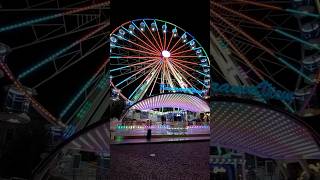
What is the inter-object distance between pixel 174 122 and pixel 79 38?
2403 millimetres

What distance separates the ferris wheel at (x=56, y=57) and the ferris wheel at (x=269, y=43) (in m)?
2.39

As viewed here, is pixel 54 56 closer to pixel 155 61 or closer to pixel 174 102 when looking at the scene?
pixel 174 102

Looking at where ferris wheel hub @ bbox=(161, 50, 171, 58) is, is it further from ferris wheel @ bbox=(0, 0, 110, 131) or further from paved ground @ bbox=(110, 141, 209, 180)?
paved ground @ bbox=(110, 141, 209, 180)

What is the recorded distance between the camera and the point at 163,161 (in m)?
7.12

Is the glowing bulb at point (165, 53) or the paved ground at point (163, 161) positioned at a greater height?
the glowing bulb at point (165, 53)

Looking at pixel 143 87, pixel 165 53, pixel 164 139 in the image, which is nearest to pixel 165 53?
pixel 165 53

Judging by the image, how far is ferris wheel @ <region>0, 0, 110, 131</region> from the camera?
6.64 meters

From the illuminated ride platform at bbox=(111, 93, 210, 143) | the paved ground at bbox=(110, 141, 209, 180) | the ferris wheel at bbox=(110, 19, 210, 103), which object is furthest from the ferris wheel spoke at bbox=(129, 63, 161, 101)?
the paved ground at bbox=(110, 141, 209, 180)

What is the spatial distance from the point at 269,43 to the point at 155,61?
3.10 meters

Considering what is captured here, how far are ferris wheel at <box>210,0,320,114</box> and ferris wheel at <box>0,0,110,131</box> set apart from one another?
239 cm

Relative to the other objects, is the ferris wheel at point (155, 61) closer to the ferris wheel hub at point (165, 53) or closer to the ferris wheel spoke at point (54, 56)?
the ferris wheel hub at point (165, 53)

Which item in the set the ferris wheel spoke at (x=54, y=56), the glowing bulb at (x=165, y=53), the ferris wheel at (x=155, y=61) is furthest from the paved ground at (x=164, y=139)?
the glowing bulb at (x=165, y=53)

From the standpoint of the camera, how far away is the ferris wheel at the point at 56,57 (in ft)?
21.8

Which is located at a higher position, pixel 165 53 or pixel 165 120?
pixel 165 53
